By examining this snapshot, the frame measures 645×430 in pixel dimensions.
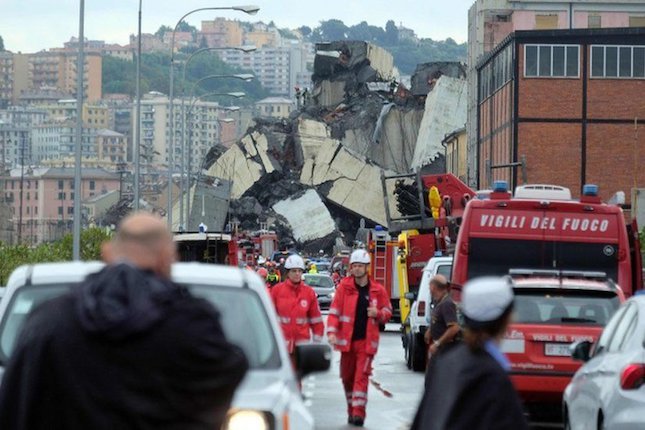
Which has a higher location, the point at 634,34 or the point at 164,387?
the point at 634,34

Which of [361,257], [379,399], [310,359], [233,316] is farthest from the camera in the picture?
[379,399]

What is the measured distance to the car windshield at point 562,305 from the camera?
17656 millimetres

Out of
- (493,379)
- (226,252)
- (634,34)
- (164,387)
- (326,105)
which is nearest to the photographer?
(164,387)

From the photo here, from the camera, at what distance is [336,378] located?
2769cm

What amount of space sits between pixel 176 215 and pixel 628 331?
114m

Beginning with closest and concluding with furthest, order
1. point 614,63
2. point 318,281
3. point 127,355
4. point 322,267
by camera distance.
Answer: point 127,355, point 318,281, point 614,63, point 322,267

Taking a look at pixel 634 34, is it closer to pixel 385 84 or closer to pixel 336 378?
pixel 336 378

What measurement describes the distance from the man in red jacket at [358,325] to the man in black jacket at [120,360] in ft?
40.6

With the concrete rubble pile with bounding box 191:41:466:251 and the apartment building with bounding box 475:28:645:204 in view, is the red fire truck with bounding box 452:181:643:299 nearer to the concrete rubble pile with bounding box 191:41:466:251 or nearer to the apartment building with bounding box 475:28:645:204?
the apartment building with bounding box 475:28:645:204

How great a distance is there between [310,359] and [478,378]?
2778 millimetres

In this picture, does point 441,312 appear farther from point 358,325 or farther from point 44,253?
point 44,253

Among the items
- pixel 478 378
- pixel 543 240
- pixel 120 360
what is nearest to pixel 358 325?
pixel 543 240

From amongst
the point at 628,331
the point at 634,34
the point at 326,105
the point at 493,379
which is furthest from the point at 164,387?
the point at 326,105

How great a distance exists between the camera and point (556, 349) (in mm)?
17484
